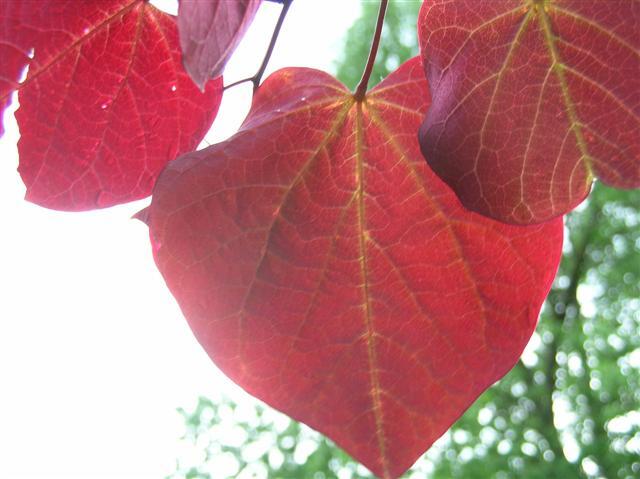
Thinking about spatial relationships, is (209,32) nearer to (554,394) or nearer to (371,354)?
(371,354)

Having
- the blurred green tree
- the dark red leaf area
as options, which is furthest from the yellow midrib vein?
the blurred green tree

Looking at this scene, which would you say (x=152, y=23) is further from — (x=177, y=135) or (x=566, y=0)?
(x=566, y=0)

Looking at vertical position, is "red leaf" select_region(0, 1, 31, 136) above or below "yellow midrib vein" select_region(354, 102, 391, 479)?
above

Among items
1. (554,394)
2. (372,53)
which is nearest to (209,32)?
(372,53)

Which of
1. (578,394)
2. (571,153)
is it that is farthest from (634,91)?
(578,394)

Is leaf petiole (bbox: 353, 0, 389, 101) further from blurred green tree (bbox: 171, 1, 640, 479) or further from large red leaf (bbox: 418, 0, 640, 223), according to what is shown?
blurred green tree (bbox: 171, 1, 640, 479)

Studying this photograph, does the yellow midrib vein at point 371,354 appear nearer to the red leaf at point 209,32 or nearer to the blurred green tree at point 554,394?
the red leaf at point 209,32
